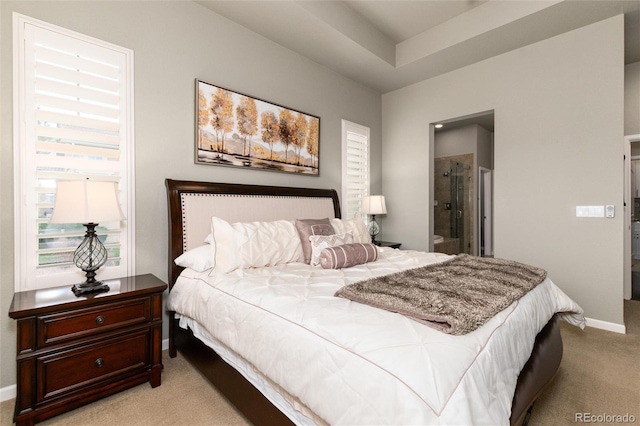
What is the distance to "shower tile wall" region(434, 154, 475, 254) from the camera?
20.0 ft

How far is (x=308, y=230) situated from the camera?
270 cm

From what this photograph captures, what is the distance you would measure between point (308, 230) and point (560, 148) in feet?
8.94

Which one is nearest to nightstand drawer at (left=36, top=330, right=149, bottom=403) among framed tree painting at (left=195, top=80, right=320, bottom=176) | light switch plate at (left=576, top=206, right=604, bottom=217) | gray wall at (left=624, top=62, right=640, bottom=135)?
framed tree painting at (left=195, top=80, right=320, bottom=176)

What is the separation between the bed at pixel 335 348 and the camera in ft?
3.04

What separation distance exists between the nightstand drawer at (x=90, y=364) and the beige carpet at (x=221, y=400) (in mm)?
167

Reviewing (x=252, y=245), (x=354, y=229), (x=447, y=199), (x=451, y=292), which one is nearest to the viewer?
(x=451, y=292)

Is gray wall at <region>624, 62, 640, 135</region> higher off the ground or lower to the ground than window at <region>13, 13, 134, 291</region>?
higher

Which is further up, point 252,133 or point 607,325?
point 252,133

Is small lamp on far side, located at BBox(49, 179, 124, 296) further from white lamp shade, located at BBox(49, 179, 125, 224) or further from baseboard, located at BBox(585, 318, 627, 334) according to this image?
baseboard, located at BBox(585, 318, 627, 334)

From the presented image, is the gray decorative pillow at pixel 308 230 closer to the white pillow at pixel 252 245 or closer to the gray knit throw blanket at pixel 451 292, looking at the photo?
the white pillow at pixel 252 245

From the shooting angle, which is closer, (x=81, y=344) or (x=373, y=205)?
(x=81, y=344)

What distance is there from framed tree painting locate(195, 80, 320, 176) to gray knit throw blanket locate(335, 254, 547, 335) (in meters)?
1.84

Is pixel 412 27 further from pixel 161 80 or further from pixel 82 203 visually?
pixel 82 203

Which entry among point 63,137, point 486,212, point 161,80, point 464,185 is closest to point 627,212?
point 464,185
